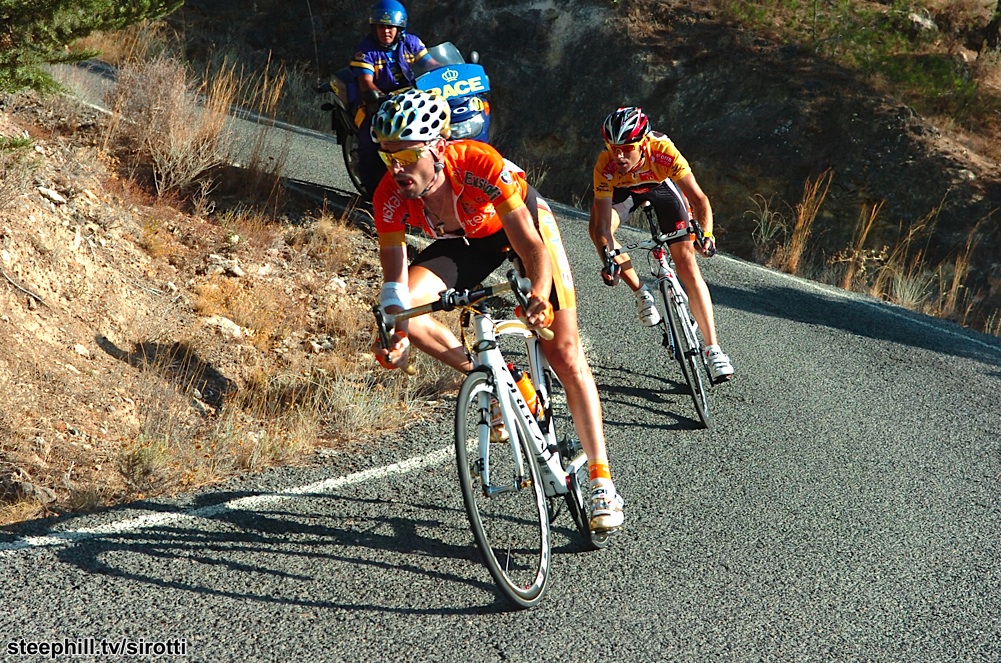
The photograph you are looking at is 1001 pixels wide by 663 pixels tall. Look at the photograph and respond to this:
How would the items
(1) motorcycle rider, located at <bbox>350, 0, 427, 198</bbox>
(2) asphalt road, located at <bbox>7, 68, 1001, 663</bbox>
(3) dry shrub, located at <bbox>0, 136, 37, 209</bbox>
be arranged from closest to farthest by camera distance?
1. (2) asphalt road, located at <bbox>7, 68, 1001, 663</bbox>
2. (3) dry shrub, located at <bbox>0, 136, 37, 209</bbox>
3. (1) motorcycle rider, located at <bbox>350, 0, 427, 198</bbox>

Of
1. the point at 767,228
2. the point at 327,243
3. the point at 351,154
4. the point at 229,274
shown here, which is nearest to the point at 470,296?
the point at 229,274

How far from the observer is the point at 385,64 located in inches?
349

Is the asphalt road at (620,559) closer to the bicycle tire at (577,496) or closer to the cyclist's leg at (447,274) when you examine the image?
the bicycle tire at (577,496)

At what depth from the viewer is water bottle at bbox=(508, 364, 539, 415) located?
4.13 metres

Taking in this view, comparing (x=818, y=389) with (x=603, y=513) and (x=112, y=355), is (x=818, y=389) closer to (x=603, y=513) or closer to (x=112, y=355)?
(x=603, y=513)

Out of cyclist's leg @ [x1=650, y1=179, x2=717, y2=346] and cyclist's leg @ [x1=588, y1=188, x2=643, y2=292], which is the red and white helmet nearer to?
cyclist's leg @ [x1=588, y1=188, x2=643, y2=292]

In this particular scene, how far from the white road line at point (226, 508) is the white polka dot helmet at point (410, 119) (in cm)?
196

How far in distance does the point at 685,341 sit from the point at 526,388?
2.69 meters

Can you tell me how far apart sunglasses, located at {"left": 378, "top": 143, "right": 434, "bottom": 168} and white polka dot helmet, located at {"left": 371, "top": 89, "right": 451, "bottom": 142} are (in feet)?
0.19

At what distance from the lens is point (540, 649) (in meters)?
3.68

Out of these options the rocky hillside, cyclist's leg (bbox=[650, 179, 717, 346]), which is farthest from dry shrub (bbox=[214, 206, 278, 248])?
cyclist's leg (bbox=[650, 179, 717, 346])

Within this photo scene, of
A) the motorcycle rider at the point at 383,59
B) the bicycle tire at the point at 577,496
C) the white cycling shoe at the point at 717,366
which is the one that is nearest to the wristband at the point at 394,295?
the bicycle tire at the point at 577,496

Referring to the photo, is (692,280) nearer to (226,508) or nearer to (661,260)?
(661,260)

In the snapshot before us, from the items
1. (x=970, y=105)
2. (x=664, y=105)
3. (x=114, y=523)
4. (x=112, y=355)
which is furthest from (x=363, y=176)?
(x=970, y=105)
